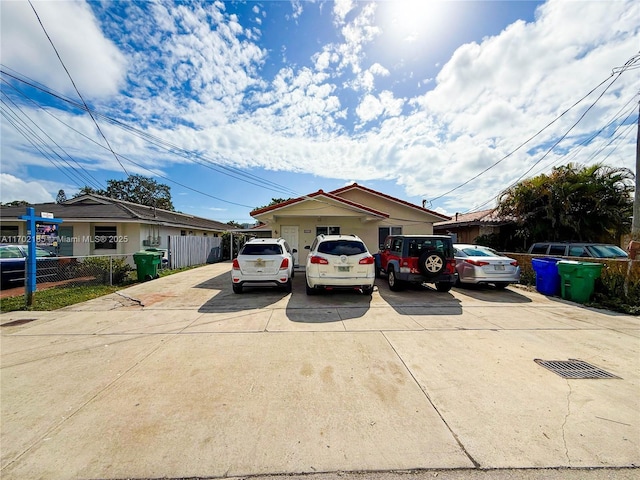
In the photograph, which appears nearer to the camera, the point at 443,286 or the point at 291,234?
the point at 443,286

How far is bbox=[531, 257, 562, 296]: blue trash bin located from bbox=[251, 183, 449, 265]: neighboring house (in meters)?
6.35

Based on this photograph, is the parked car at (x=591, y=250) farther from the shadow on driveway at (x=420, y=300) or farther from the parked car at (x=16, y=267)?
the parked car at (x=16, y=267)

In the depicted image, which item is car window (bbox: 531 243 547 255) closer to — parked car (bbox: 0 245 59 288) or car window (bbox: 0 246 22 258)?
parked car (bbox: 0 245 59 288)

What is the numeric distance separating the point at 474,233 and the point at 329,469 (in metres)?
19.9

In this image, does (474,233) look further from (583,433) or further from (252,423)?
(252,423)

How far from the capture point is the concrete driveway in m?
2.29

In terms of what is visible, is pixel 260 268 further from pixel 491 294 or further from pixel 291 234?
pixel 491 294

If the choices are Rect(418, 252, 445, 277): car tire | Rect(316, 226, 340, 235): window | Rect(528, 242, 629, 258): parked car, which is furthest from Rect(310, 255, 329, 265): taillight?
Rect(528, 242, 629, 258): parked car

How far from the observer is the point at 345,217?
572 inches

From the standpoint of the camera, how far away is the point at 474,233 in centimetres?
1903

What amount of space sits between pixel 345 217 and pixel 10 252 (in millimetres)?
13428

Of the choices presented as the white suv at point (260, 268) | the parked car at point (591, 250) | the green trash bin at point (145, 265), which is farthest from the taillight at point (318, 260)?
the parked car at point (591, 250)

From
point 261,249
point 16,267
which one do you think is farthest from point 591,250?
point 16,267

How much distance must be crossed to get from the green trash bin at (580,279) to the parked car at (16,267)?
16.1m
